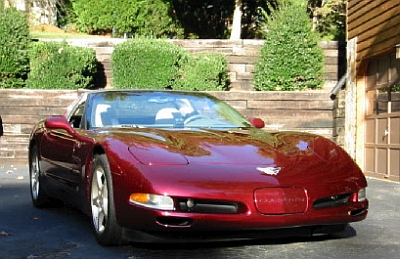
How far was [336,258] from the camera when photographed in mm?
3975

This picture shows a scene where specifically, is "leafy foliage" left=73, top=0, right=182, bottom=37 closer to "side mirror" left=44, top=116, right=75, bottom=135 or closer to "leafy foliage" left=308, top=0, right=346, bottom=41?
"leafy foliage" left=308, top=0, right=346, bottom=41

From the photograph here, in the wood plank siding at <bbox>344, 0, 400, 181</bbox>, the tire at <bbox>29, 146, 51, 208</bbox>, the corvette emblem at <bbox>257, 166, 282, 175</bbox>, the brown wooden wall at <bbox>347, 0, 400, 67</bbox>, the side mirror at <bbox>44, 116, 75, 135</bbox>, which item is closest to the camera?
the corvette emblem at <bbox>257, 166, 282, 175</bbox>

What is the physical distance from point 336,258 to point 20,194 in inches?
191

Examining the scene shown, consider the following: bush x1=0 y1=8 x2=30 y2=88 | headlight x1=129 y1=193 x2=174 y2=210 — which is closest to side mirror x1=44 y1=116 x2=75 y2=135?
headlight x1=129 y1=193 x2=174 y2=210

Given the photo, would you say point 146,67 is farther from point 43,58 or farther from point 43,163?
point 43,163

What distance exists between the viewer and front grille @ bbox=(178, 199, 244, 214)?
383 centimetres

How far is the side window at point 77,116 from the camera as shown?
5.55 metres

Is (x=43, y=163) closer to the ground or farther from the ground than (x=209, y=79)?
closer to the ground

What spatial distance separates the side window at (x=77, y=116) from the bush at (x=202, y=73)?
690 cm

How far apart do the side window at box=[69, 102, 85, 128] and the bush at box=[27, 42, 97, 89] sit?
696 cm

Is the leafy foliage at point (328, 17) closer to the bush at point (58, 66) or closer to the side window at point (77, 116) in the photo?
the bush at point (58, 66)

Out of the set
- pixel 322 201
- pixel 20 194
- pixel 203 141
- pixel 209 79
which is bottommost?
pixel 20 194

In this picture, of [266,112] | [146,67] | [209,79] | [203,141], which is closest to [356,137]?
[266,112]

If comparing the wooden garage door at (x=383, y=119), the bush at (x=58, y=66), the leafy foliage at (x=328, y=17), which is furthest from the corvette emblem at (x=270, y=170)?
the leafy foliage at (x=328, y=17)
